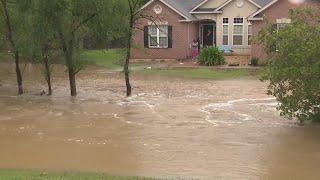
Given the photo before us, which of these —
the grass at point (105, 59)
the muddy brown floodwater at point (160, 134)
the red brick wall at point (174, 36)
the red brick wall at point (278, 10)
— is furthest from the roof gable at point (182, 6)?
the muddy brown floodwater at point (160, 134)

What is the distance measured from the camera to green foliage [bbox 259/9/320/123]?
57.0 feet

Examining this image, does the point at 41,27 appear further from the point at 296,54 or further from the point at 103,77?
the point at 296,54

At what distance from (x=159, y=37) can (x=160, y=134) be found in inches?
996

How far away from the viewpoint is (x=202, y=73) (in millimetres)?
34812

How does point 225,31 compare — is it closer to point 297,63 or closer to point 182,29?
point 182,29

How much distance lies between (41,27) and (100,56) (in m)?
22.8

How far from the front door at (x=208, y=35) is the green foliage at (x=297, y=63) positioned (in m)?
26.9

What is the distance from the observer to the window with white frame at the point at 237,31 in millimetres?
42312

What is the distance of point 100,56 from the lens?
4775 cm

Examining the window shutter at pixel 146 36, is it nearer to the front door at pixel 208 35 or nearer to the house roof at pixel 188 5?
the house roof at pixel 188 5

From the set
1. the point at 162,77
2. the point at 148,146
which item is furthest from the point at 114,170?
the point at 162,77

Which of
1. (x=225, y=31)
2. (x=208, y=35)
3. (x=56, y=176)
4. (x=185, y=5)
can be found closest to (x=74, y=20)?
(x=56, y=176)

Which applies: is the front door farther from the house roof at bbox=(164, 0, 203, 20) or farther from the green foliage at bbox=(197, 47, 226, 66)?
the green foliage at bbox=(197, 47, 226, 66)

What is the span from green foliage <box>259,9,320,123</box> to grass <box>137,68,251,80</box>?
46.5ft
